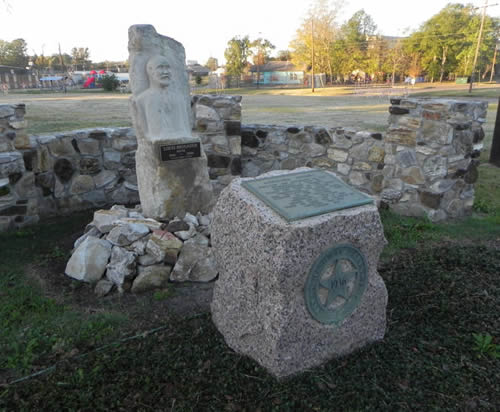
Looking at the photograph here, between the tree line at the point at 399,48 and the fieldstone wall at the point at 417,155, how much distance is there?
37.2m

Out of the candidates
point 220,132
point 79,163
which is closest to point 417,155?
point 220,132

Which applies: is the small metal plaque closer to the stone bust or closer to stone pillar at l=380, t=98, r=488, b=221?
the stone bust

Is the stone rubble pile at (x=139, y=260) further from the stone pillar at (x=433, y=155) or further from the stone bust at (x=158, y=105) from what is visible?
the stone pillar at (x=433, y=155)

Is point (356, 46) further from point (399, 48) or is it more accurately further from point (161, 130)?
point (161, 130)

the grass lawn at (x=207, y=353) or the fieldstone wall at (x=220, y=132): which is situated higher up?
the fieldstone wall at (x=220, y=132)

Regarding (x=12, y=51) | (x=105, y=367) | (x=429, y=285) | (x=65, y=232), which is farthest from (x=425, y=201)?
(x=12, y=51)

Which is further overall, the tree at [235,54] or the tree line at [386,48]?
the tree at [235,54]

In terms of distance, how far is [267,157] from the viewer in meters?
6.24

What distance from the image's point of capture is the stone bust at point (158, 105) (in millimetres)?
4168

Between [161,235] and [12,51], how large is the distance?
7631 centimetres

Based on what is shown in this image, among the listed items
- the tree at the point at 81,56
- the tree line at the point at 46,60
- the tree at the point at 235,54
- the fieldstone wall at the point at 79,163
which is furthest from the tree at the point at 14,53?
the fieldstone wall at the point at 79,163

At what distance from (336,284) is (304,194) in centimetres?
59

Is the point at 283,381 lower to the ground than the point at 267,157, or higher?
lower

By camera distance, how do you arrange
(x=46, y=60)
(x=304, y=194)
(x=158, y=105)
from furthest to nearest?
(x=46, y=60)
(x=158, y=105)
(x=304, y=194)
